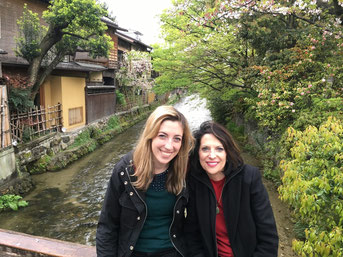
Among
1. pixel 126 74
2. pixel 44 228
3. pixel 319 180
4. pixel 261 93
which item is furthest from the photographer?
pixel 126 74

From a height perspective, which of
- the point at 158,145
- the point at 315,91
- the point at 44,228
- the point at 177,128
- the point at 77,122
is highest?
the point at 315,91

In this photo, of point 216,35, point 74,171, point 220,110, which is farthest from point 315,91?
point 220,110

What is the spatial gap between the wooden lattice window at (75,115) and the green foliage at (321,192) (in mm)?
14159

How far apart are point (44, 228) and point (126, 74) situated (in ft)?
62.1

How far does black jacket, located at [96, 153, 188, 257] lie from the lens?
79.8 inches

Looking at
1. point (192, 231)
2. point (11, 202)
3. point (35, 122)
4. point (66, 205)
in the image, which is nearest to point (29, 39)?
point (35, 122)

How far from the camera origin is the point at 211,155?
82.0 inches

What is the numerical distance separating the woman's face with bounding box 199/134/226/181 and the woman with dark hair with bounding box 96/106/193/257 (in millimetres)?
169

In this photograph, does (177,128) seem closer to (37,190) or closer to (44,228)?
(44,228)

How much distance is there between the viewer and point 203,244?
2.17 meters

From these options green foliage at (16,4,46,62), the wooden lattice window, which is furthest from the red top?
the wooden lattice window

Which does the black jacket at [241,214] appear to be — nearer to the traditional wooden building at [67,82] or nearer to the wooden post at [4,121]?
the wooden post at [4,121]

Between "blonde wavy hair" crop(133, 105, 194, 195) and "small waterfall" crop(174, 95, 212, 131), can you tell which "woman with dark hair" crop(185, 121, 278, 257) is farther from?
"small waterfall" crop(174, 95, 212, 131)

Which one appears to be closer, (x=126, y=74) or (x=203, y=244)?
(x=203, y=244)
